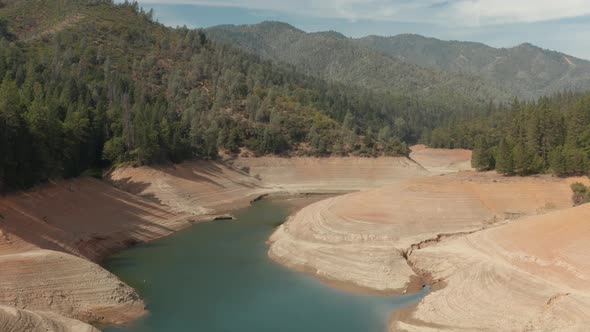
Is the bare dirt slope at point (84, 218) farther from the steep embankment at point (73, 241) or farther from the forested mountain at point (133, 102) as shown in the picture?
the forested mountain at point (133, 102)

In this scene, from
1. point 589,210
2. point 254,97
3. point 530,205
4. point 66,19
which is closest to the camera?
point 589,210

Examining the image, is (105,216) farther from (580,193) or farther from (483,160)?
(580,193)

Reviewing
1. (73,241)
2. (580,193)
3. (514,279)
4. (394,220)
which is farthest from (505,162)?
(73,241)

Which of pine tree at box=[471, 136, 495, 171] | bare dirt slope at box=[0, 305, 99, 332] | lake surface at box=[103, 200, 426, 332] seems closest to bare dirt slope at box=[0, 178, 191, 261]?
lake surface at box=[103, 200, 426, 332]

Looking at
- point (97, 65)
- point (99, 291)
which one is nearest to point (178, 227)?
point (99, 291)

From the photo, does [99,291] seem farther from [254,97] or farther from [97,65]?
[97,65]

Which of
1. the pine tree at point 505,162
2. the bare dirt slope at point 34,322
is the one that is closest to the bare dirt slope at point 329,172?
the pine tree at point 505,162
